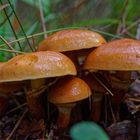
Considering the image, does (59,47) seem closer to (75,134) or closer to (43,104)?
(43,104)

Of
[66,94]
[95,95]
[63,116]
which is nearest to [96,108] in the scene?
[95,95]

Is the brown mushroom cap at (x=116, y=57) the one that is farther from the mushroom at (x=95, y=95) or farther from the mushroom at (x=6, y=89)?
the mushroom at (x=6, y=89)

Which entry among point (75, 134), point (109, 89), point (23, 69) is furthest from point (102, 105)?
point (75, 134)

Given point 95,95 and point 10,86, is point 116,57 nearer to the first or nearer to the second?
point 95,95

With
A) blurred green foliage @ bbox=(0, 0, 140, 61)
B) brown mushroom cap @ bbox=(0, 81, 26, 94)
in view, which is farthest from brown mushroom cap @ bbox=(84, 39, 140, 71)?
blurred green foliage @ bbox=(0, 0, 140, 61)

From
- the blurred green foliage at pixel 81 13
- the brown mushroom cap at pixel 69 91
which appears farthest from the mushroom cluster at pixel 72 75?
the blurred green foliage at pixel 81 13

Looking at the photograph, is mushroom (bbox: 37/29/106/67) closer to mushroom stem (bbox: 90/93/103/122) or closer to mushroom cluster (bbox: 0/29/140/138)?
mushroom cluster (bbox: 0/29/140/138)

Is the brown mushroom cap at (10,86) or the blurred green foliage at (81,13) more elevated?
the brown mushroom cap at (10,86)
